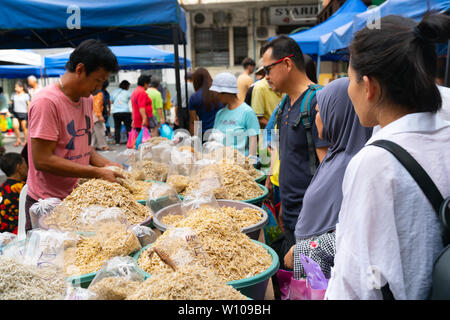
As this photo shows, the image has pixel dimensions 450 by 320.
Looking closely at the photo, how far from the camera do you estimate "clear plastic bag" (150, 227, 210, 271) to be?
47.4 inches

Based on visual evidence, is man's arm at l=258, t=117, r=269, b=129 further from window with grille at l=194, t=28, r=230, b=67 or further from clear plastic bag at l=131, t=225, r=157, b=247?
window with grille at l=194, t=28, r=230, b=67

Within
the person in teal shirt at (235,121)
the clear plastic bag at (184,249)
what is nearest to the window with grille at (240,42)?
the person in teal shirt at (235,121)

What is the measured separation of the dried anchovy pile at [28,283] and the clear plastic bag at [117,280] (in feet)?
0.42

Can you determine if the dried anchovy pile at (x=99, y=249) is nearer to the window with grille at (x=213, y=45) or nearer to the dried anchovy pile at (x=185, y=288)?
the dried anchovy pile at (x=185, y=288)

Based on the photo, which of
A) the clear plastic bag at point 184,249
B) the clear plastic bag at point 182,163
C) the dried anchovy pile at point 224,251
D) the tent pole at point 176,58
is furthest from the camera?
the tent pole at point 176,58

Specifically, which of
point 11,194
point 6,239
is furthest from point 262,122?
point 6,239

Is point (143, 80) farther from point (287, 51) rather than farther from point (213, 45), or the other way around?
point (213, 45)

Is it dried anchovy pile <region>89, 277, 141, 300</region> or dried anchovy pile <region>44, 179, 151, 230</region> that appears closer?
dried anchovy pile <region>89, 277, 141, 300</region>

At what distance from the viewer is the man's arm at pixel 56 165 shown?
78.7 inches

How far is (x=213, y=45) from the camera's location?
18016 millimetres

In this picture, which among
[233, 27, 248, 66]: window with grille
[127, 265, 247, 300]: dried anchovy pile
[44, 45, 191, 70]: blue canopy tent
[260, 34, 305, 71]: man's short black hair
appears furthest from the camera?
[233, 27, 248, 66]: window with grille

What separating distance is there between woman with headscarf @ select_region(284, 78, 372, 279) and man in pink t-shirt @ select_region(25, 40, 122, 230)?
3.60 feet

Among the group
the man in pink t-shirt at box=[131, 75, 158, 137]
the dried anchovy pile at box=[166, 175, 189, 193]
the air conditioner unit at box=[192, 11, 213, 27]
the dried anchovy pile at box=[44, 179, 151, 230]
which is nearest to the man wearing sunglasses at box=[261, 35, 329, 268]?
the dried anchovy pile at box=[166, 175, 189, 193]
